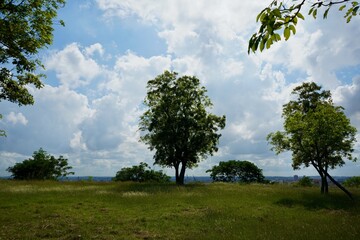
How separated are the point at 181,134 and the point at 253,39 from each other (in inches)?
1929

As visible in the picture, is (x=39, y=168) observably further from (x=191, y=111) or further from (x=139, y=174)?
(x=191, y=111)

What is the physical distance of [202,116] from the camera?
54219 mm

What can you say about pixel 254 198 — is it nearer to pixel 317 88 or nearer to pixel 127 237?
pixel 127 237

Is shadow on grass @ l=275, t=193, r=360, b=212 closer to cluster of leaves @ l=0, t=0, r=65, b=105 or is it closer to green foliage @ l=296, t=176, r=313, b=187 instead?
cluster of leaves @ l=0, t=0, r=65, b=105

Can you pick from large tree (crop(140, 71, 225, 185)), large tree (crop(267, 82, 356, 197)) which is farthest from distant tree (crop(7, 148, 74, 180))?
large tree (crop(267, 82, 356, 197))

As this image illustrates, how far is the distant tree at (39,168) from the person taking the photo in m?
86.1

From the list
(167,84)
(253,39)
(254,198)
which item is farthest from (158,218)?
(167,84)

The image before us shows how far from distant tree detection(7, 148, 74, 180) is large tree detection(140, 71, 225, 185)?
46054 mm

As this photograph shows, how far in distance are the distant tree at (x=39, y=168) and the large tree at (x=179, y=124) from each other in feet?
151

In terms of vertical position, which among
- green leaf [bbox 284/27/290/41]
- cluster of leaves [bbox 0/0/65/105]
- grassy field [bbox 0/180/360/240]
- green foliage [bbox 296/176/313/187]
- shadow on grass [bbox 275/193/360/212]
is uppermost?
cluster of leaves [bbox 0/0/65/105]

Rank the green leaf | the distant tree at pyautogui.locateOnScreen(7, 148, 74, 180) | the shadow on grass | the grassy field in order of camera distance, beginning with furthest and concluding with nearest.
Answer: the distant tree at pyautogui.locateOnScreen(7, 148, 74, 180) < the shadow on grass < the grassy field < the green leaf

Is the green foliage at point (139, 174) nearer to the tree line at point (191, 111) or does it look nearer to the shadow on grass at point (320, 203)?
the tree line at point (191, 111)

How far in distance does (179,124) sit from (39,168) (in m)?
55.6

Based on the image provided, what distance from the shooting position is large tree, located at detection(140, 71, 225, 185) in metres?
52.3
